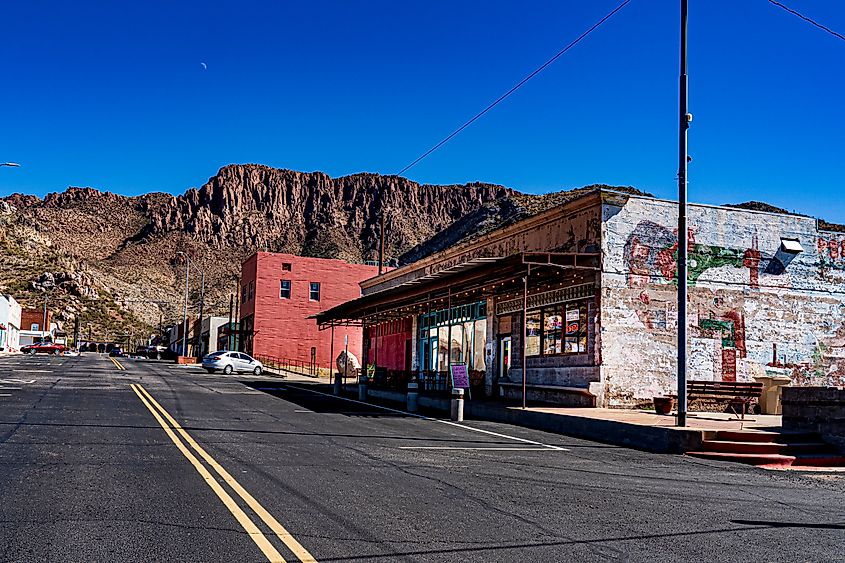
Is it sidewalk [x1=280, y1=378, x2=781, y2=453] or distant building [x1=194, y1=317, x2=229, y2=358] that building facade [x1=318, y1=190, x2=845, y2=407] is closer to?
sidewalk [x1=280, y1=378, x2=781, y2=453]

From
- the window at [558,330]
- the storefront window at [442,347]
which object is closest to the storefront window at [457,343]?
the storefront window at [442,347]

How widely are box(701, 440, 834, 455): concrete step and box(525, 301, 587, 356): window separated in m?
8.09

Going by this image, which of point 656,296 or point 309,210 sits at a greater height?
point 309,210

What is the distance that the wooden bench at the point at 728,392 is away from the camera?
784 inches

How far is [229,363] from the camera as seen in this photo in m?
52.6

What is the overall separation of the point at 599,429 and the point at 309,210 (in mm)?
169296

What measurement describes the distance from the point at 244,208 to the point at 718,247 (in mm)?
165615

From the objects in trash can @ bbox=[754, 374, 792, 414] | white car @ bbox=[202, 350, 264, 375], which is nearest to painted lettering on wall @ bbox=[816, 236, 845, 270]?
trash can @ bbox=[754, 374, 792, 414]

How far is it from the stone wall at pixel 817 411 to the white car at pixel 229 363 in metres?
41.0

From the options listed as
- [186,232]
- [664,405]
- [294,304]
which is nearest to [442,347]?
[664,405]

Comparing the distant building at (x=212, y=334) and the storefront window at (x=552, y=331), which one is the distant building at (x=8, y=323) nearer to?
the distant building at (x=212, y=334)

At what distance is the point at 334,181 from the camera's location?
188500mm

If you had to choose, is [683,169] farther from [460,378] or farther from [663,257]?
[460,378]

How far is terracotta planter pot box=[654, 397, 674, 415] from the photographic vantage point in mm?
19578
